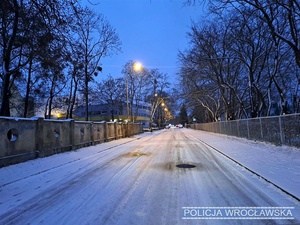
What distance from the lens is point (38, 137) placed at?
12859 mm

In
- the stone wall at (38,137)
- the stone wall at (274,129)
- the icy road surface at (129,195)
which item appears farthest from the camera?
the stone wall at (274,129)

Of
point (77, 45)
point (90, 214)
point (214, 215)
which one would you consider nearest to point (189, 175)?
point (214, 215)

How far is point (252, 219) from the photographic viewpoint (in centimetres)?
449

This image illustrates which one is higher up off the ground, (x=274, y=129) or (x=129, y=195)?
(x=274, y=129)

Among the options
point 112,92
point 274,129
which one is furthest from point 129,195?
point 112,92

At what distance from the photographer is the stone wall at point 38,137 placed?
10523mm

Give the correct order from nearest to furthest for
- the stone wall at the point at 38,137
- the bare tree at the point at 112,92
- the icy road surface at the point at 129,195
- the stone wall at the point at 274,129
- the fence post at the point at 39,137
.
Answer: the icy road surface at the point at 129,195, the stone wall at the point at 38,137, the fence post at the point at 39,137, the stone wall at the point at 274,129, the bare tree at the point at 112,92

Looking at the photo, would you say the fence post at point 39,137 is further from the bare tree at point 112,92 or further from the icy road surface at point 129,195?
the bare tree at point 112,92

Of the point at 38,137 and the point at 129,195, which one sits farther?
the point at 38,137

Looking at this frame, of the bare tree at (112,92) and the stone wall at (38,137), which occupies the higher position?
the bare tree at (112,92)

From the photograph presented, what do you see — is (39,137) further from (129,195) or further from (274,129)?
(274,129)

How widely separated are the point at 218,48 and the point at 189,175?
83.0ft

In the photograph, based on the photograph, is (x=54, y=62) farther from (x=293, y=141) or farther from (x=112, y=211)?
(x=293, y=141)

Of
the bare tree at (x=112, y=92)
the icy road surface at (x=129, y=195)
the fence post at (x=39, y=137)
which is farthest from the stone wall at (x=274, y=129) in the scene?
the bare tree at (x=112, y=92)
